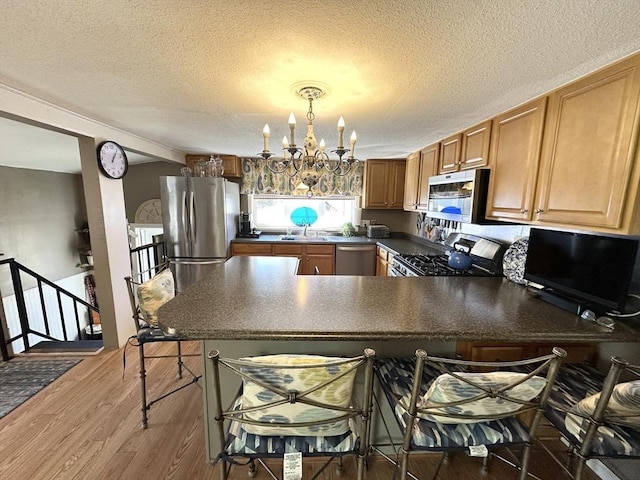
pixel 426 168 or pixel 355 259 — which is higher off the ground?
pixel 426 168

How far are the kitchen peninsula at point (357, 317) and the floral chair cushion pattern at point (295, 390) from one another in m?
0.21

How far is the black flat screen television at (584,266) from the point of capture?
1.27 m

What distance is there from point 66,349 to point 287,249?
264 centimetres

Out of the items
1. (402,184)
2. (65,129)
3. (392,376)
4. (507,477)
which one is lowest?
(507,477)

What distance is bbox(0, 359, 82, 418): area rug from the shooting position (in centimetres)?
201

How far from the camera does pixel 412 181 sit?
3758 millimetres

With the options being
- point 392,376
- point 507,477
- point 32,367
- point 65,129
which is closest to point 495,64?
point 392,376

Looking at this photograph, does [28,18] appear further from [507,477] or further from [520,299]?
[507,477]

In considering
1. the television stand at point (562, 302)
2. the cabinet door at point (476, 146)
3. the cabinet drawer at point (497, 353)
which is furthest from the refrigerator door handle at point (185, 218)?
the television stand at point (562, 302)

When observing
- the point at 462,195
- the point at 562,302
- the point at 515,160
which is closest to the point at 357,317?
the point at 562,302

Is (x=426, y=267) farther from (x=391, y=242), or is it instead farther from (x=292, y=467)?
(x=292, y=467)

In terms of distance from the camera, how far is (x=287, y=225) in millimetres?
4816

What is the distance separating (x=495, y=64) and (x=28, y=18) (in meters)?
2.00

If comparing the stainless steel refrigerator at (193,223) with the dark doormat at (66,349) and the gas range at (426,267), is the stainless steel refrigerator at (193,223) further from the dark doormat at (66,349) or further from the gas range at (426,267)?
the gas range at (426,267)
